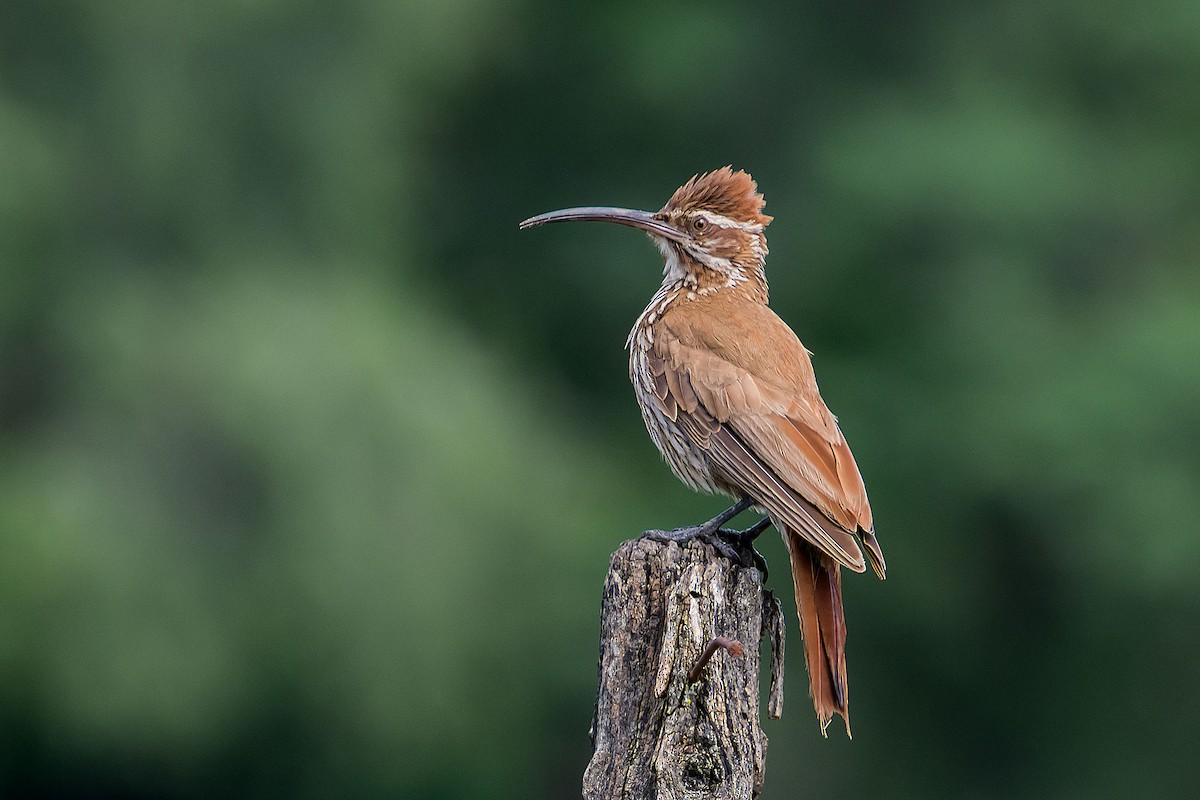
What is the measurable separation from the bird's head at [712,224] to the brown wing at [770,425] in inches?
17.2

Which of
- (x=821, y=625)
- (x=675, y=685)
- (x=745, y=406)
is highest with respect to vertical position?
(x=745, y=406)

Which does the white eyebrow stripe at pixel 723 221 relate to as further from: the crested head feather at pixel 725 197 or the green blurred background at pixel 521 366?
the green blurred background at pixel 521 366

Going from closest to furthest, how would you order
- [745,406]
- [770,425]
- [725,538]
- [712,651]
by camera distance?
[712,651]
[725,538]
[770,425]
[745,406]

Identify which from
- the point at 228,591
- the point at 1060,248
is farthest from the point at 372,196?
the point at 1060,248

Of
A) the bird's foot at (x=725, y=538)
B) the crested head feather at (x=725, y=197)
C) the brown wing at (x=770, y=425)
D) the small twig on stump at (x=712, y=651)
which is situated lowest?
the small twig on stump at (x=712, y=651)

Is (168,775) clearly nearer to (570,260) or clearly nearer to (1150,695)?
(570,260)

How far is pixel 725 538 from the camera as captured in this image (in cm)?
568

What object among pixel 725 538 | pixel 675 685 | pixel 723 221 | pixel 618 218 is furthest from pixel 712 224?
pixel 675 685

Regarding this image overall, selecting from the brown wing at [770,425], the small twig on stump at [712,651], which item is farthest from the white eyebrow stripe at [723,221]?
the small twig on stump at [712,651]

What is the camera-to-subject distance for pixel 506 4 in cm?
1336

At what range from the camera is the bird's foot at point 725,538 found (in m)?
5.22

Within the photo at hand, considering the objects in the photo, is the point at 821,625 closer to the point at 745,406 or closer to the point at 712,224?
the point at 745,406

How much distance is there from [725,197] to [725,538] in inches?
67.6

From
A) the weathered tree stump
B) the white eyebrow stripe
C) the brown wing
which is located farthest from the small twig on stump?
the white eyebrow stripe
